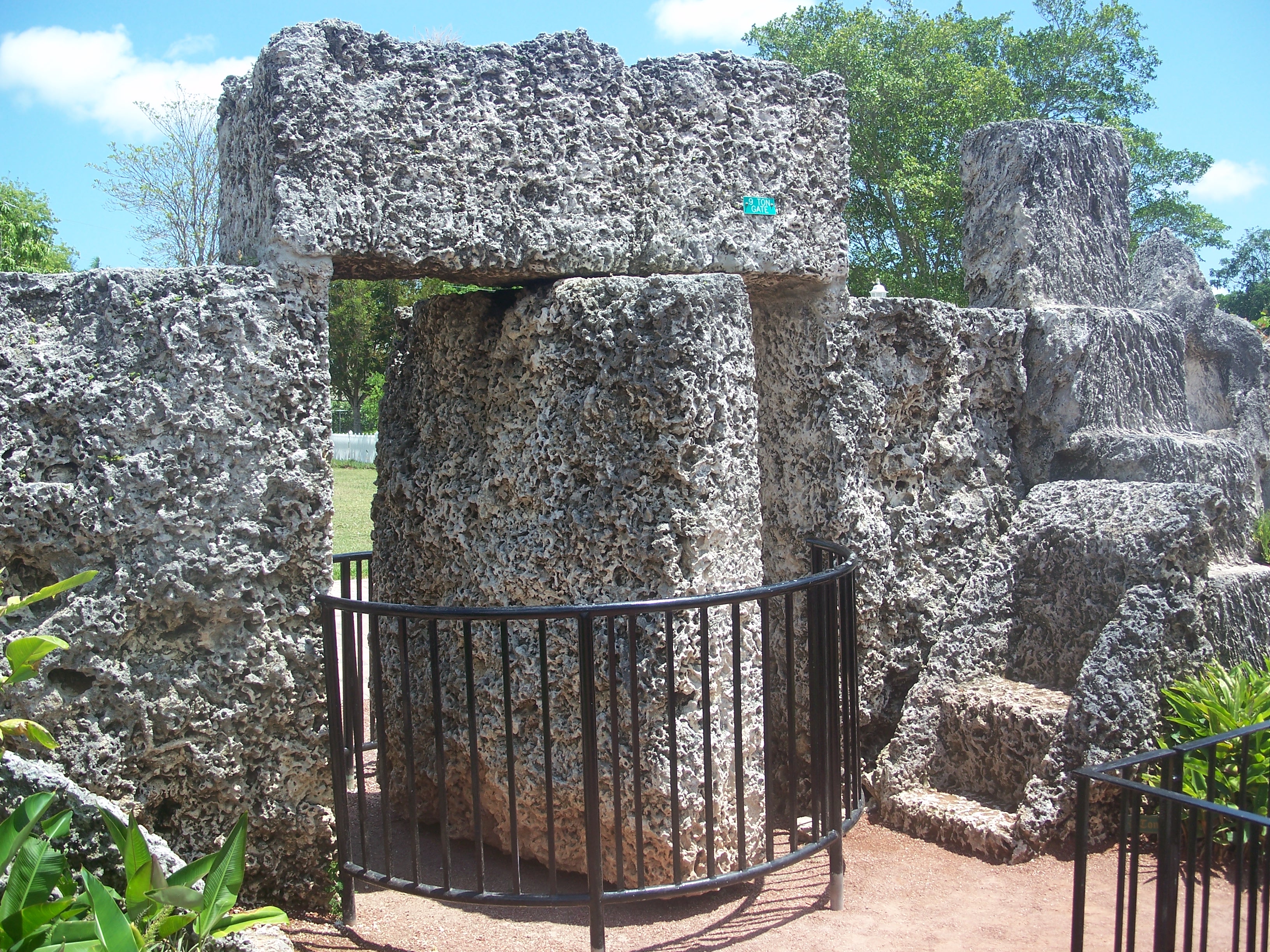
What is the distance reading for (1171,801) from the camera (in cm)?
237

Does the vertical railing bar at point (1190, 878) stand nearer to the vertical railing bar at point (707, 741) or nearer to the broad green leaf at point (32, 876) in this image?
the vertical railing bar at point (707, 741)

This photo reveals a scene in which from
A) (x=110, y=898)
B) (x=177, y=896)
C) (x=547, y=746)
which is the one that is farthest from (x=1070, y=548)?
(x=110, y=898)

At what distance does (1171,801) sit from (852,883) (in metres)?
1.65

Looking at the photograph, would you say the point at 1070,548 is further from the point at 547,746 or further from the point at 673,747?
the point at 547,746

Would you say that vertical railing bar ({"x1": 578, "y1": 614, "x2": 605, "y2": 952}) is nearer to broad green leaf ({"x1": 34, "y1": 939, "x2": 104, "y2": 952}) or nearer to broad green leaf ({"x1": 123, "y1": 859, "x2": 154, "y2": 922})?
broad green leaf ({"x1": 123, "y1": 859, "x2": 154, "y2": 922})

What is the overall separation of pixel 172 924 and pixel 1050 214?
4799 mm

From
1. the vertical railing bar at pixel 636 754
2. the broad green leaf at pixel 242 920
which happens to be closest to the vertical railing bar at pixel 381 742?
the broad green leaf at pixel 242 920

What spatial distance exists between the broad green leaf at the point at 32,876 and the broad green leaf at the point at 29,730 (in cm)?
25

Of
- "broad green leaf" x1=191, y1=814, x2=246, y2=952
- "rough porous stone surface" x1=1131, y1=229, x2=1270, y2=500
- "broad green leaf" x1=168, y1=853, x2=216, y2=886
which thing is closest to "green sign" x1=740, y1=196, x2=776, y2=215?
"broad green leaf" x1=191, y1=814, x2=246, y2=952

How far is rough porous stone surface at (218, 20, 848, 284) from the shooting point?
3311mm

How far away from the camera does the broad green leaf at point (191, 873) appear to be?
265 centimetres

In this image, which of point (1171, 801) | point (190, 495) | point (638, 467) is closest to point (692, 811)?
point (638, 467)

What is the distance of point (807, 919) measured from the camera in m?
3.47

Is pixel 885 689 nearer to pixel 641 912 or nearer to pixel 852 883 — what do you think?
Answer: pixel 852 883
